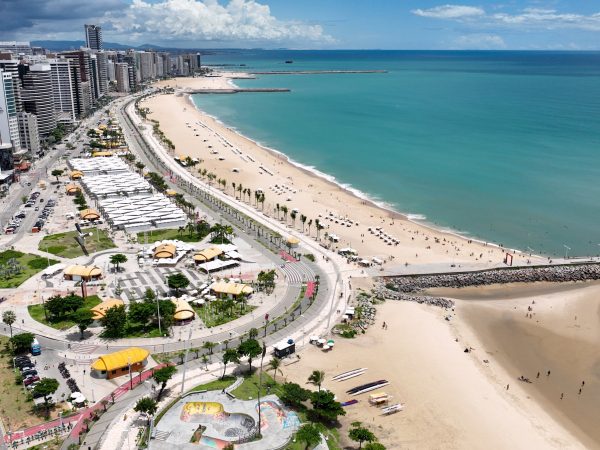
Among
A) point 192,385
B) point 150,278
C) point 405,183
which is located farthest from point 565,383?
point 405,183

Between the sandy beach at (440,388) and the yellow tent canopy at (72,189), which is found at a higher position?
the yellow tent canopy at (72,189)

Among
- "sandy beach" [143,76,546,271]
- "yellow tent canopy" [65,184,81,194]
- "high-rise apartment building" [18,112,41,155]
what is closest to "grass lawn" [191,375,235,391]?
"sandy beach" [143,76,546,271]

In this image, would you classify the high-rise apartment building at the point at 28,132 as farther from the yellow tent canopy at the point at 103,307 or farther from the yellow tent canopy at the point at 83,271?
the yellow tent canopy at the point at 103,307

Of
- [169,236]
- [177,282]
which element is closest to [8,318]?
[177,282]

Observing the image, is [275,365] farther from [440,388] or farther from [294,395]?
[440,388]

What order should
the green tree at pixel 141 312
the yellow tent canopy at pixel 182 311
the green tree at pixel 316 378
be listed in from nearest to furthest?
the green tree at pixel 316 378, the green tree at pixel 141 312, the yellow tent canopy at pixel 182 311

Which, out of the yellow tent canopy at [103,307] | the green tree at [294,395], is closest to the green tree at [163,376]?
the green tree at [294,395]

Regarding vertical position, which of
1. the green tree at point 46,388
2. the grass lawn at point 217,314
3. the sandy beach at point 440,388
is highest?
the green tree at point 46,388
